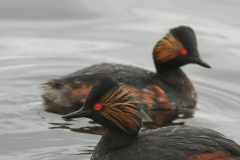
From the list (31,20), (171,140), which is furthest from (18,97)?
(31,20)

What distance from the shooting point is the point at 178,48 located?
34.4 ft

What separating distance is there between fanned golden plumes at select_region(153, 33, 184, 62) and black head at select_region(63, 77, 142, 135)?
3554 millimetres

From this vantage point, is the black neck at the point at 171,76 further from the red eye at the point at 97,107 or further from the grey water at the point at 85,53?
the red eye at the point at 97,107

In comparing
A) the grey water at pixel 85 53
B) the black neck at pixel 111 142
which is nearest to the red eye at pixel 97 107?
the black neck at pixel 111 142

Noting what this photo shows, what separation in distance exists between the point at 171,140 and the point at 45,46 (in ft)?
22.0

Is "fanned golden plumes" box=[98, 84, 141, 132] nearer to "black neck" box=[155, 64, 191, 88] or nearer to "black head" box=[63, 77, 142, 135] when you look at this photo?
"black head" box=[63, 77, 142, 135]

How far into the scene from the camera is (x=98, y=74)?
9875 millimetres

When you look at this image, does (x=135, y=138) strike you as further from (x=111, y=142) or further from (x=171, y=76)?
(x=171, y=76)

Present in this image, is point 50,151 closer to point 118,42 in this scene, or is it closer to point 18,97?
point 18,97

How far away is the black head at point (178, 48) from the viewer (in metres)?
10.4

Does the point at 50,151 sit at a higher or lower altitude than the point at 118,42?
lower

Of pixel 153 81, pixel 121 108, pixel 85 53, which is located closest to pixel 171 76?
pixel 153 81

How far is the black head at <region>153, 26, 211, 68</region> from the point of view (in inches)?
409

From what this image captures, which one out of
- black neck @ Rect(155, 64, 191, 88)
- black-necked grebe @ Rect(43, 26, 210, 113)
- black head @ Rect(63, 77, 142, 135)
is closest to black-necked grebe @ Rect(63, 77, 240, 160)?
black head @ Rect(63, 77, 142, 135)
